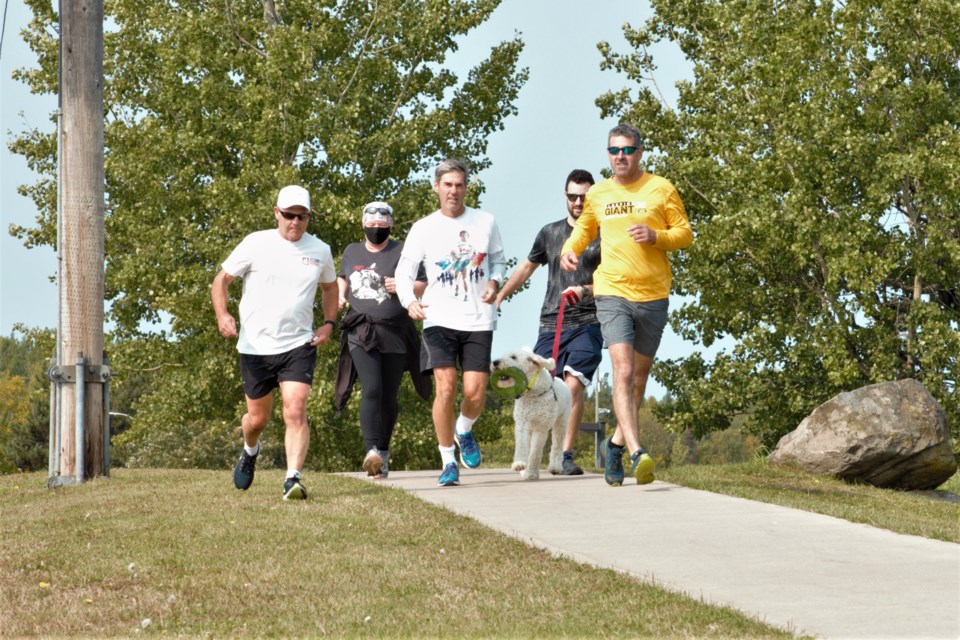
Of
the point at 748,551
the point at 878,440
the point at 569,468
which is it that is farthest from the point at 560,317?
the point at 878,440

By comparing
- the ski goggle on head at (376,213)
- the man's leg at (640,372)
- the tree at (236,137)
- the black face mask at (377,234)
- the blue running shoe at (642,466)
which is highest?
the tree at (236,137)

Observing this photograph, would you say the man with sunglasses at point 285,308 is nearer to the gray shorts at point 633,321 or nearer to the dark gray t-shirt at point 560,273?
the gray shorts at point 633,321

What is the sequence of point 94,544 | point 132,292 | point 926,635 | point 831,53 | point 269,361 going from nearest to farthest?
point 926,635, point 94,544, point 269,361, point 831,53, point 132,292

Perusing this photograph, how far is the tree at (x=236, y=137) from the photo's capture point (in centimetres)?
2539

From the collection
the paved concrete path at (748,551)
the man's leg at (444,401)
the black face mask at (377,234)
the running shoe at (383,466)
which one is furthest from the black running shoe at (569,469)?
the black face mask at (377,234)

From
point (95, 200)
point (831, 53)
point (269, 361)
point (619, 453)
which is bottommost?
point (619, 453)

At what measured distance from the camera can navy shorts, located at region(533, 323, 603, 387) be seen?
10945mm

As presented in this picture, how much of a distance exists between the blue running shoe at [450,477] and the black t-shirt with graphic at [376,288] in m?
1.08

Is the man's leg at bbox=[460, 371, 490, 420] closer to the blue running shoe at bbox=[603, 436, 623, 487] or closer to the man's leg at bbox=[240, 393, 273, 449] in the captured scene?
the blue running shoe at bbox=[603, 436, 623, 487]

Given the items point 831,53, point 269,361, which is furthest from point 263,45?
point 269,361

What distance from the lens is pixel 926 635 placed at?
480cm

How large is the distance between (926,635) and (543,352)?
21.3ft

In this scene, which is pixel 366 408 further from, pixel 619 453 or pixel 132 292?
pixel 132 292

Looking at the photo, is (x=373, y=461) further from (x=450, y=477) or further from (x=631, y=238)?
(x=631, y=238)
